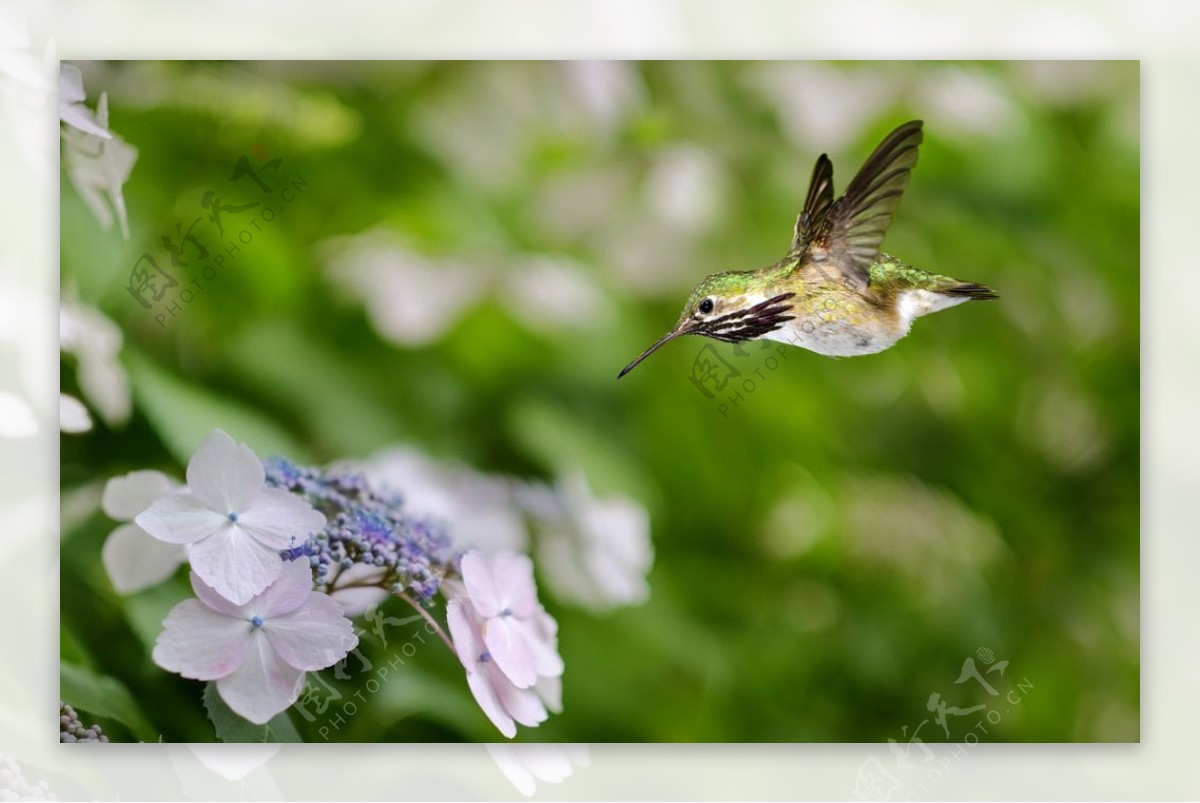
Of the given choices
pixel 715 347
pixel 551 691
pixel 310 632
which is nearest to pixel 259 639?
pixel 310 632

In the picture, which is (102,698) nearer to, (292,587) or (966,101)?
(292,587)

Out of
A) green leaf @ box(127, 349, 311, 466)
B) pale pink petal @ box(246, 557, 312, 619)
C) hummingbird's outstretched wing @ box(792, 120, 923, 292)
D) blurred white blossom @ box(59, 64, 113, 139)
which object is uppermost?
blurred white blossom @ box(59, 64, 113, 139)

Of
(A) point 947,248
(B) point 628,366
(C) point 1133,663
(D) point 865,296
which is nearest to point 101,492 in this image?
(B) point 628,366

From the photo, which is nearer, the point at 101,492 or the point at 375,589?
the point at 375,589

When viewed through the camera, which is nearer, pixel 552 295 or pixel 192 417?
pixel 192 417

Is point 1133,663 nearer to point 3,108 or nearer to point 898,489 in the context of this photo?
point 898,489
